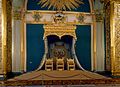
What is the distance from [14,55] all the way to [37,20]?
145cm

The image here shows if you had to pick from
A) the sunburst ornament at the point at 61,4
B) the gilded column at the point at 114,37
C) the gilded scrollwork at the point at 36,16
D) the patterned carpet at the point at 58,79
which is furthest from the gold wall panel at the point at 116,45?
the gilded scrollwork at the point at 36,16

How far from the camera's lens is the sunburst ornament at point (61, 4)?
29.7 ft

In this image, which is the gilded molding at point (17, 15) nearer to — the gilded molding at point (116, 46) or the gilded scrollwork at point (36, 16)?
the gilded scrollwork at point (36, 16)

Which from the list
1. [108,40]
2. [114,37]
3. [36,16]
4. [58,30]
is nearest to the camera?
[114,37]

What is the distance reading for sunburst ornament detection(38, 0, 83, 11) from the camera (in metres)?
9.04

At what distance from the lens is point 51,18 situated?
9055 mm

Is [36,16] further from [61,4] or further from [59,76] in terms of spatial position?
[59,76]

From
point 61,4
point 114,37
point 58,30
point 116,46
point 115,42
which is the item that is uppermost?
point 61,4

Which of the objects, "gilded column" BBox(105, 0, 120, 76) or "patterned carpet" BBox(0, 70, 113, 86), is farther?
"gilded column" BBox(105, 0, 120, 76)

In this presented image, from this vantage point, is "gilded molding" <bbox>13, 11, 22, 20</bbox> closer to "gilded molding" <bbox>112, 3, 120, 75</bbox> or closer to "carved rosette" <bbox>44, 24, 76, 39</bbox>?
"carved rosette" <bbox>44, 24, 76, 39</bbox>

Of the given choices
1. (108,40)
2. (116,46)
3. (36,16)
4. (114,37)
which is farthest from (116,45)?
(36,16)

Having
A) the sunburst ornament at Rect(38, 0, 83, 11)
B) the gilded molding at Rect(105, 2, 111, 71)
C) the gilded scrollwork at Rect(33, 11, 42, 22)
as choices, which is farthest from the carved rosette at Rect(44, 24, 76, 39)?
the gilded molding at Rect(105, 2, 111, 71)

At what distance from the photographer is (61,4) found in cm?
915

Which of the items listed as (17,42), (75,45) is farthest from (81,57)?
(17,42)
